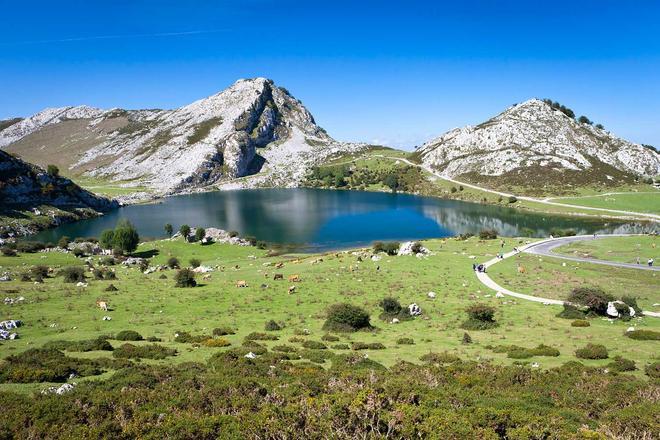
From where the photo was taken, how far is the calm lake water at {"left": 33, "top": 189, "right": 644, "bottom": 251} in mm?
127500

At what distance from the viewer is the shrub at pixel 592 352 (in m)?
28.1

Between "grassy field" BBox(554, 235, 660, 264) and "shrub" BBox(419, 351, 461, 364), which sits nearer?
"shrub" BBox(419, 351, 461, 364)

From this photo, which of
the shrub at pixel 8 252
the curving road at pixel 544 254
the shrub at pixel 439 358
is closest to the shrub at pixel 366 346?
the shrub at pixel 439 358

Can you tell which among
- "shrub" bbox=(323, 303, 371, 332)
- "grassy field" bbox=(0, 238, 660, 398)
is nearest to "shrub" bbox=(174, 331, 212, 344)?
"grassy field" bbox=(0, 238, 660, 398)

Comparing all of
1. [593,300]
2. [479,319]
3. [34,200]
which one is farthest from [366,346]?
[34,200]

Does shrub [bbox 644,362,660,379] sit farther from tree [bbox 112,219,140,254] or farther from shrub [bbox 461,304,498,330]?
tree [bbox 112,219,140,254]

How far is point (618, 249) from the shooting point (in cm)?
7475

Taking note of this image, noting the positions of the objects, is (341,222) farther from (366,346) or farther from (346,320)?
(366,346)

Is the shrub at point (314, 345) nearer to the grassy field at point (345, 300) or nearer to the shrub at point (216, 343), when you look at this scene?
the grassy field at point (345, 300)

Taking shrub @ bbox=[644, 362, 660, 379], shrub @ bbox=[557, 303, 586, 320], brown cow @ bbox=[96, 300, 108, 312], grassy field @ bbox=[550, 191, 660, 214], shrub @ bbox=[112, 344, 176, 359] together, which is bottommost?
shrub @ bbox=[557, 303, 586, 320]

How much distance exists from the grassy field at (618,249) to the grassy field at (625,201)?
9121 cm

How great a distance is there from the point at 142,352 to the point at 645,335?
37338 mm

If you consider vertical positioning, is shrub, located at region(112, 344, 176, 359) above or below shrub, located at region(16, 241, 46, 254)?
above

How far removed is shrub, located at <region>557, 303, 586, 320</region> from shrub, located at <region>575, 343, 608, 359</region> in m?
11.0
